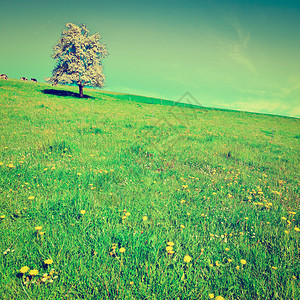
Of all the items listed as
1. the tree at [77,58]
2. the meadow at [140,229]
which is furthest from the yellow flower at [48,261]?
the tree at [77,58]

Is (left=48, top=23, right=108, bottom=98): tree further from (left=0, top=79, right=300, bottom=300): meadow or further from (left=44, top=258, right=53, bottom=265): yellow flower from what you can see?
(left=44, top=258, right=53, bottom=265): yellow flower

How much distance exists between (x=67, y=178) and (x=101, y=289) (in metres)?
3.20

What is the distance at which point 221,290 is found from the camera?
92.7 inches

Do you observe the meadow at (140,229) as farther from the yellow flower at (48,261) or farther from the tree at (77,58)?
the tree at (77,58)

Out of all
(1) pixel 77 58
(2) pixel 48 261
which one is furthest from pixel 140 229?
(1) pixel 77 58

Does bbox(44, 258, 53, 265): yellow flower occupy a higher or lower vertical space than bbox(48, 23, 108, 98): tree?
lower

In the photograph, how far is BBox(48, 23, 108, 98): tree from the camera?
110 feet

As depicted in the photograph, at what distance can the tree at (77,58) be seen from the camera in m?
33.5

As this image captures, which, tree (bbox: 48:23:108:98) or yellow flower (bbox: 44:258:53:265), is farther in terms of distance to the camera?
tree (bbox: 48:23:108:98)

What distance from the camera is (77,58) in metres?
34.4

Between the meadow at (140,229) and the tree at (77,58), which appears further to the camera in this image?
the tree at (77,58)

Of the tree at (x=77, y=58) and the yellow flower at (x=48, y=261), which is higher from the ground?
the tree at (x=77, y=58)

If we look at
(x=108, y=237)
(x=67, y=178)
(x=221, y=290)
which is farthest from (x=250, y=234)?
(x=67, y=178)

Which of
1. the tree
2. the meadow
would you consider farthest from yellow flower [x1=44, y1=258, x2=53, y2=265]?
the tree
